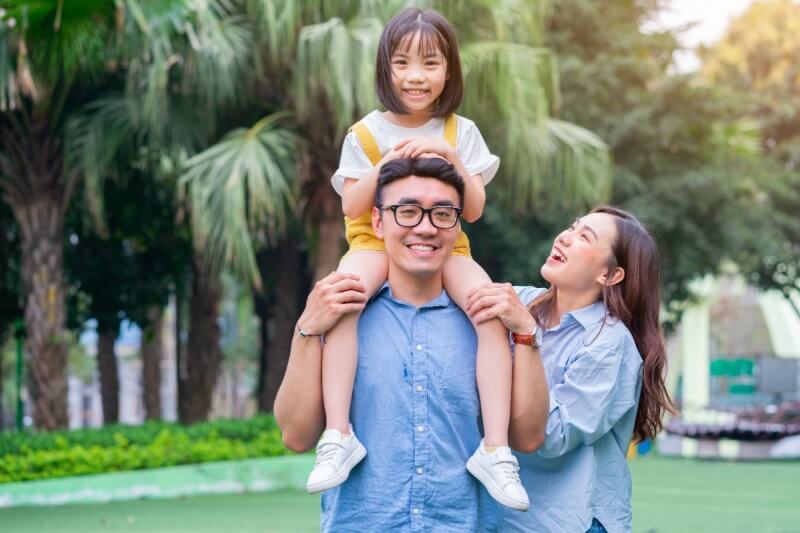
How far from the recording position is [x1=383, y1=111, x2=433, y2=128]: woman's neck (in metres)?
3.32

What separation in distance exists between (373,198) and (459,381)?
49cm

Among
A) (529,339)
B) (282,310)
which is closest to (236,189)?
(282,310)

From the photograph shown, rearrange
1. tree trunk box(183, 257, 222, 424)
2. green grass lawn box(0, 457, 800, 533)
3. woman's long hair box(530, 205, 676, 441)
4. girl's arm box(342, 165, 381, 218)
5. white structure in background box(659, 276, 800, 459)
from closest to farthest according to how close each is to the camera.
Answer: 1. girl's arm box(342, 165, 381, 218)
2. woman's long hair box(530, 205, 676, 441)
3. green grass lawn box(0, 457, 800, 533)
4. tree trunk box(183, 257, 222, 424)
5. white structure in background box(659, 276, 800, 459)

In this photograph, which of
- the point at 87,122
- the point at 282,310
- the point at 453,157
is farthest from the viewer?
the point at 282,310

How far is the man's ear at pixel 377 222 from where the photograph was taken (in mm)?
3051

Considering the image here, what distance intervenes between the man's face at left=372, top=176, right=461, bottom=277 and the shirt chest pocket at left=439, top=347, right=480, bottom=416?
0.20 metres

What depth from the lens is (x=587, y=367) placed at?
10.6 feet

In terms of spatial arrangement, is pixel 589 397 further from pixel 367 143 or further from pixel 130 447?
pixel 130 447

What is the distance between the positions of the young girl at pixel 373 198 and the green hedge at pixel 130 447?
8.90m

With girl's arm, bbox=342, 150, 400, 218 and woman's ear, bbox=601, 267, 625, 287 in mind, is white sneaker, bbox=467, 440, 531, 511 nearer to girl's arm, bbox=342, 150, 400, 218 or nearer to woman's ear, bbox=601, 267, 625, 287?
girl's arm, bbox=342, 150, 400, 218

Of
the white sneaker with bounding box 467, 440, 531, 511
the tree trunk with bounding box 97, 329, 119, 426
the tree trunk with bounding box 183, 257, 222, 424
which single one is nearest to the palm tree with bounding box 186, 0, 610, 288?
the tree trunk with bounding box 183, 257, 222, 424

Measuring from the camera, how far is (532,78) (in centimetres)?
1318

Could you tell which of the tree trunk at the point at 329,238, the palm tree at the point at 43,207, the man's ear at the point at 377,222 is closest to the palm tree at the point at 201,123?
the palm tree at the point at 43,207

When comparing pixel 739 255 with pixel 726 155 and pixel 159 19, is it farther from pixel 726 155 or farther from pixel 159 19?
pixel 159 19
